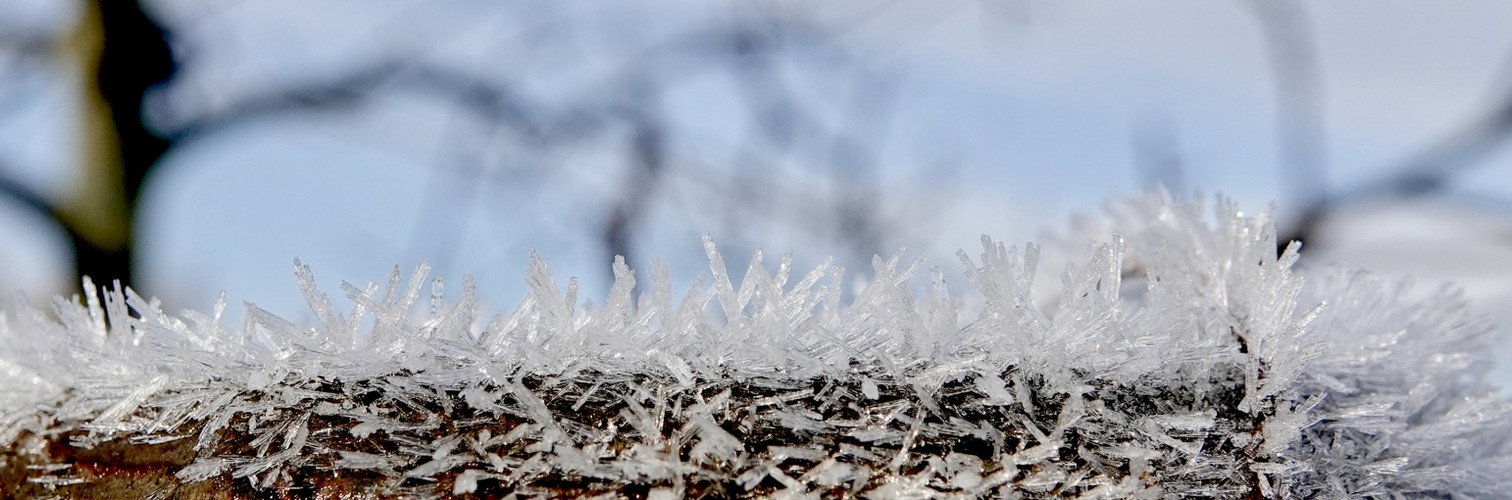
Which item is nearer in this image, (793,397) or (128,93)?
(793,397)

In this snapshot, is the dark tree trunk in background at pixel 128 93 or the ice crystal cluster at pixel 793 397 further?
the dark tree trunk in background at pixel 128 93

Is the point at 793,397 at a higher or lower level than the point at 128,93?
lower

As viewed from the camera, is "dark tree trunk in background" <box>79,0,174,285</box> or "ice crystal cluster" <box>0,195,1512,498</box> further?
"dark tree trunk in background" <box>79,0,174,285</box>

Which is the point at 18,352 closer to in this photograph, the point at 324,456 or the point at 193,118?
the point at 324,456

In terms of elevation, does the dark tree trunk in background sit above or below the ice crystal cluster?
above

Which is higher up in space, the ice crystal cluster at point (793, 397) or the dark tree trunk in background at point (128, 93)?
the dark tree trunk in background at point (128, 93)
